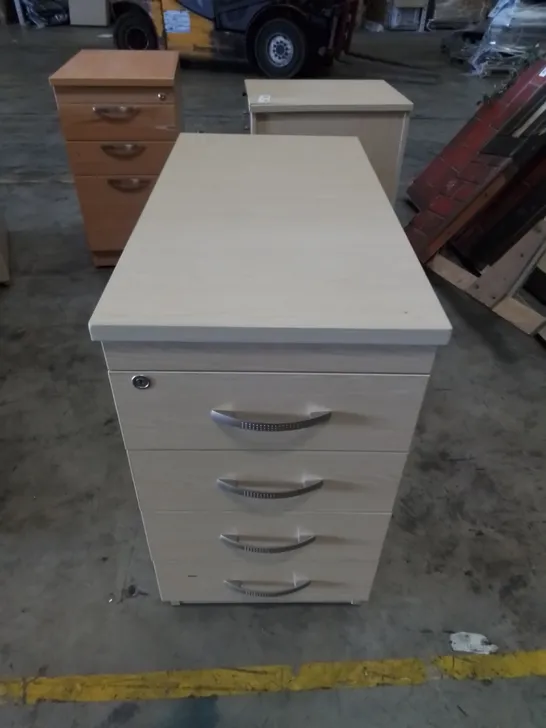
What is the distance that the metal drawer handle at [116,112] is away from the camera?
1897mm

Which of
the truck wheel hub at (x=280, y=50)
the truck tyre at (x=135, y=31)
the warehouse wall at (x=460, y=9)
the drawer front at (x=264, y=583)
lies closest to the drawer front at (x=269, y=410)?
the drawer front at (x=264, y=583)

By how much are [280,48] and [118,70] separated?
337cm

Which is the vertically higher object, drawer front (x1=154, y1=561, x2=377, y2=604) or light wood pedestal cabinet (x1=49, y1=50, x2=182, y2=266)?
light wood pedestal cabinet (x1=49, y1=50, x2=182, y2=266)

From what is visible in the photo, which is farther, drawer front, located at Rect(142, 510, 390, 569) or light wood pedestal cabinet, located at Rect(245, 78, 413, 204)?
light wood pedestal cabinet, located at Rect(245, 78, 413, 204)

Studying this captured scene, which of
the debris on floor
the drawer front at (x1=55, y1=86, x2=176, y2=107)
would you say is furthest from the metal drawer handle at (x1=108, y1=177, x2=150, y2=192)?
the debris on floor

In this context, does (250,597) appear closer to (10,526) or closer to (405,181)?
(10,526)

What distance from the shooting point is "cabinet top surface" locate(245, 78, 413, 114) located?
1759 millimetres

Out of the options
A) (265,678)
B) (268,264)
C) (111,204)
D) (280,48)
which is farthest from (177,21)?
(265,678)

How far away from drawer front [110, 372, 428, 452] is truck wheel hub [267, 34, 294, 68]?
4.81 metres

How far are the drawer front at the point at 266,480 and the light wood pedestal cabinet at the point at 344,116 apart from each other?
4.19 feet

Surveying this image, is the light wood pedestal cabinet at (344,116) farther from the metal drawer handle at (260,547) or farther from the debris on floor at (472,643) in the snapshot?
the debris on floor at (472,643)

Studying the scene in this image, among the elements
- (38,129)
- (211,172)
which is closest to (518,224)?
(211,172)

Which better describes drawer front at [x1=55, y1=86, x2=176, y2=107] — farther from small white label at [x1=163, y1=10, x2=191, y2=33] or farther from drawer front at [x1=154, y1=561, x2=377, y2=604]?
small white label at [x1=163, y1=10, x2=191, y2=33]

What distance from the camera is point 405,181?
318cm
